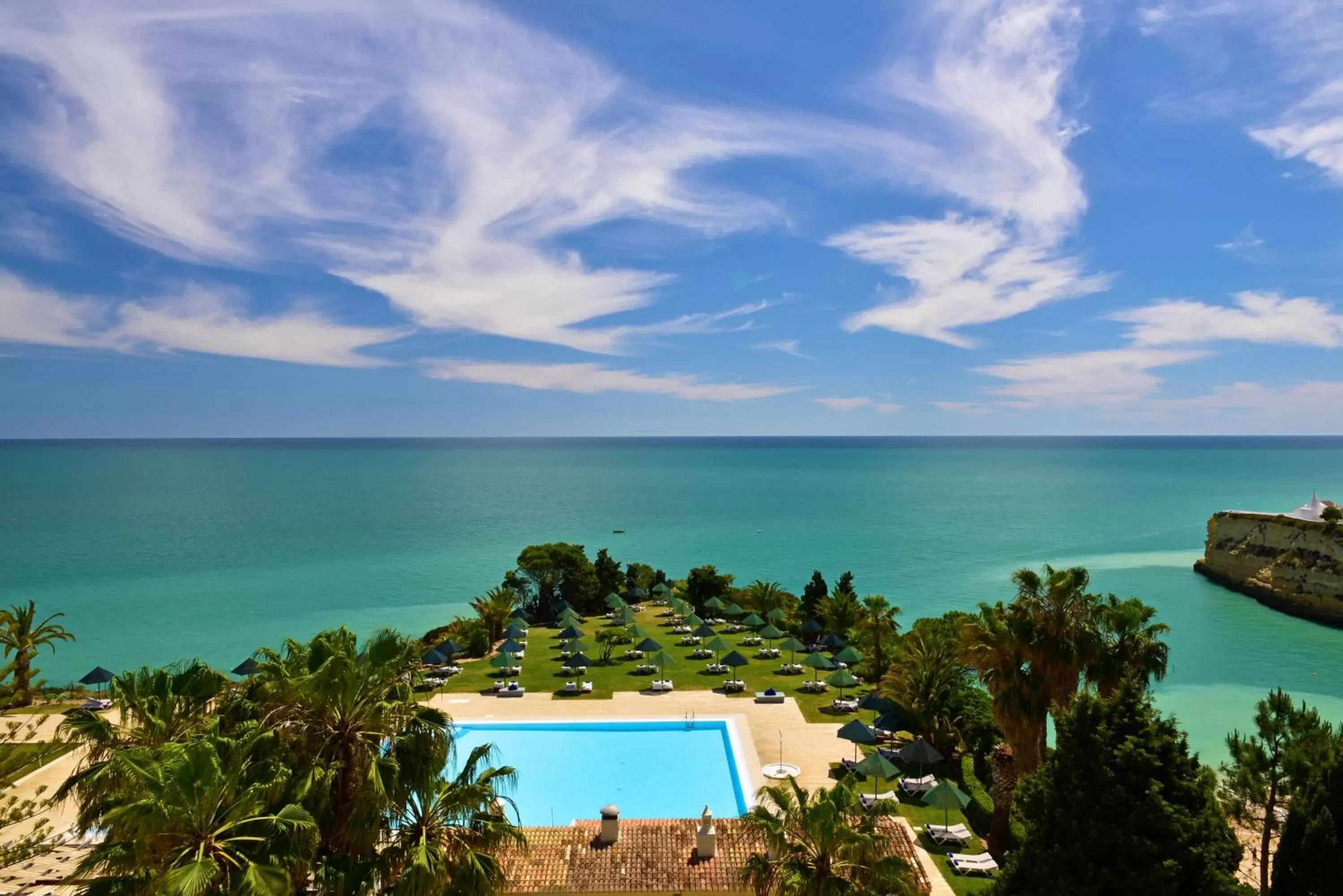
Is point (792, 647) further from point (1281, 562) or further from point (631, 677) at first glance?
point (1281, 562)

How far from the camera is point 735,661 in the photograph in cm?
3503

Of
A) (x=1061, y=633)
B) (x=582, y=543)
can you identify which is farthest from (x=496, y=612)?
(x=582, y=543)

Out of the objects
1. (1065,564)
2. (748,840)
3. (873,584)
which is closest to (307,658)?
(748,840)

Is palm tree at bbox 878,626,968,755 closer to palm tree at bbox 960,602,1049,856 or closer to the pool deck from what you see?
the pool deck

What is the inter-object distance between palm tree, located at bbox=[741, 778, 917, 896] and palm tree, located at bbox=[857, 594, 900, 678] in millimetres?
20589

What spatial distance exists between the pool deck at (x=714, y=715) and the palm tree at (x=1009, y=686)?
5.39 meters

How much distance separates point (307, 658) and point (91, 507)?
14340cm

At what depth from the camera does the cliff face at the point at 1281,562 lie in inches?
2045

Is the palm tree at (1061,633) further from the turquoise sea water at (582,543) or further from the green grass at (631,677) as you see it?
the turquoise sea water at (582,543)

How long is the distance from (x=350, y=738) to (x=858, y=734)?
52.9 ft

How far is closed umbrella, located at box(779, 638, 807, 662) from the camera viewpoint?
36.2 m

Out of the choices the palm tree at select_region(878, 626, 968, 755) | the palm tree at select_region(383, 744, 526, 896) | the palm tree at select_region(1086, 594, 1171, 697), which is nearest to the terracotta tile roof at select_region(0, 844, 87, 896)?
the palm tree at select_region(383, 744, 526, 896)

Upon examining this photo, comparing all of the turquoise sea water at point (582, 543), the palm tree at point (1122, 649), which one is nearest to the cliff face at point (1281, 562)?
the turquoise sea water at point (582, 543)

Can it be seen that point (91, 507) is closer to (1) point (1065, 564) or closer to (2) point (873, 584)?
(2) point (873, 584)
